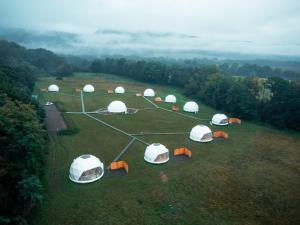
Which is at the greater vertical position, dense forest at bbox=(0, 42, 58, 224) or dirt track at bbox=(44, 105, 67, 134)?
dense forest at bbox=(0, 42, 58, 224)

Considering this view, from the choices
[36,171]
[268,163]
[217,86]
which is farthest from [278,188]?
[217,86]

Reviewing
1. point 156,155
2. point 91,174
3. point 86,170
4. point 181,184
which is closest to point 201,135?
point 156,155

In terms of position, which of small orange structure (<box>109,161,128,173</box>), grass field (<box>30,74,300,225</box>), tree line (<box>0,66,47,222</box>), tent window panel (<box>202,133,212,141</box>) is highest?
tree line (<box>0,66,47,222</box>)

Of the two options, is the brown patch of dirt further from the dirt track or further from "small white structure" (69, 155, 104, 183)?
the dirt track

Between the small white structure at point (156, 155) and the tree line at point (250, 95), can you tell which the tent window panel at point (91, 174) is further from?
the tree line at point (250, 95)

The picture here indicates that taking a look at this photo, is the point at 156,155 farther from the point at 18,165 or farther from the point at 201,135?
the point at 18,165

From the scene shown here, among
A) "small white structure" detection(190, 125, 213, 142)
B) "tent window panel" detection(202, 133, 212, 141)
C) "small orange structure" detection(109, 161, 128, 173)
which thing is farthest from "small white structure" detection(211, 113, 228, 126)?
"small orange structure" detection(109, 161, 128, 173)
